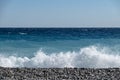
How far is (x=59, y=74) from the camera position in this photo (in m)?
9.34

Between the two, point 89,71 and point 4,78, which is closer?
point 4,78

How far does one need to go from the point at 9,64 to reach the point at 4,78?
16.9ft

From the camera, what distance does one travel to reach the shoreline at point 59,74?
889cm

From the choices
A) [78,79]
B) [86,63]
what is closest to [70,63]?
[86,63]

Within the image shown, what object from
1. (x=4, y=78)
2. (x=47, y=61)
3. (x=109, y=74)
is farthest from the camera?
(x=47, y=61)

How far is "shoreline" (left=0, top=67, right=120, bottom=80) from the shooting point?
8.89 meters

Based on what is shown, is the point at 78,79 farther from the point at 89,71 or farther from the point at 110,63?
the point at 110,63

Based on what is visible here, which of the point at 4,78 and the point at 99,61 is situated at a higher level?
the point at 4,78

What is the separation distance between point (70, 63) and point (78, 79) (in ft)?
15.9

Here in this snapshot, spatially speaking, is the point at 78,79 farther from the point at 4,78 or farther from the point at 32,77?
the point at 4,78

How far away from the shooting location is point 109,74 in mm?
9320

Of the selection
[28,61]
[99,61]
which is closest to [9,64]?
[28,61]

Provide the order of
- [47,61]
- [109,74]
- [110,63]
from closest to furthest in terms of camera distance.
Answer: [109,74] < [110,63] < [47,61]

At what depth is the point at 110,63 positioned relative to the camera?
13.5 meters
